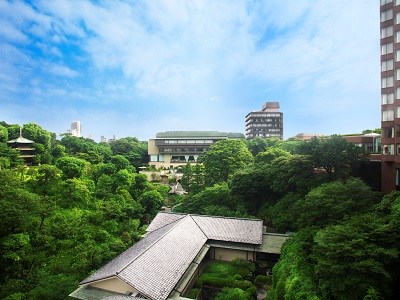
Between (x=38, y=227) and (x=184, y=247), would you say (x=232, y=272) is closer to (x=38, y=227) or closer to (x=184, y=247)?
(x=184, y=247)

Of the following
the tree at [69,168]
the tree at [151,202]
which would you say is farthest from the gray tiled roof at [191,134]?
the tree at [69,168]

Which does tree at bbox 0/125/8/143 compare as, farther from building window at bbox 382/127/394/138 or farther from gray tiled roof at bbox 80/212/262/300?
building window at bbox 382/127/394/138

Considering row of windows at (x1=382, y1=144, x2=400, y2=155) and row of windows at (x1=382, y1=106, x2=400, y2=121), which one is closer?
row of windows at (x1=382, y1=144, x2=400, y2=155)

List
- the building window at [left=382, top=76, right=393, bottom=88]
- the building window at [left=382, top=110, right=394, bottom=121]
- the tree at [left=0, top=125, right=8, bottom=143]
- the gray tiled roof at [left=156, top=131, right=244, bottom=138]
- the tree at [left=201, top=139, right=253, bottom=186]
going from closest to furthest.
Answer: the building window at [left=382, top=110, right=394, bottom=121], the building window at [left=382, top=76, right=393, bottom=88], the tree at [left=201, top=139, right=253, bottom=186], the tree at [left=0, top=125, right=8, bottom=143], the gray tiled roof at [left=156, top=131, right=244, bottom=138]

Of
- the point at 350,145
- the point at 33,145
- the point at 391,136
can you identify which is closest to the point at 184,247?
the point at 350,145

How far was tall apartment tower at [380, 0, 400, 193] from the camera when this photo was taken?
21000 mm

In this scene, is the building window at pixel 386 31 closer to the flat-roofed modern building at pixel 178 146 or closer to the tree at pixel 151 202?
the tree at pixel 151 202

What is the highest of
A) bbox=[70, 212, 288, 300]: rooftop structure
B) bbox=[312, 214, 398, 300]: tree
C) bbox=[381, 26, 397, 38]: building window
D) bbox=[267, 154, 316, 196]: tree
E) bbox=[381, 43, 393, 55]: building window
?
bbox=[381, 26, 397, 38]: building window

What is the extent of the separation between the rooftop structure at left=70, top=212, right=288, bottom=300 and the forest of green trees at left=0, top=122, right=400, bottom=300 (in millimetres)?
2121

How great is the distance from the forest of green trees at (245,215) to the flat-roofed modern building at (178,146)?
24.2 meters

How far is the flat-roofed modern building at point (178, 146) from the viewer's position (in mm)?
63250

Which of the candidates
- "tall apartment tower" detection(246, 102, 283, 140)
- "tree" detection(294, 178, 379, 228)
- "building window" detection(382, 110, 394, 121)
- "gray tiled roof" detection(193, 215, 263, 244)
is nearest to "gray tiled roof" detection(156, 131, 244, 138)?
"tall apartment tower" detection(246, 102, 283, 140)

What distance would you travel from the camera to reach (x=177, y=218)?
23938 millimetres

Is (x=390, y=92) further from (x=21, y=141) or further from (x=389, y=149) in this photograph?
(x=21, y=141)
